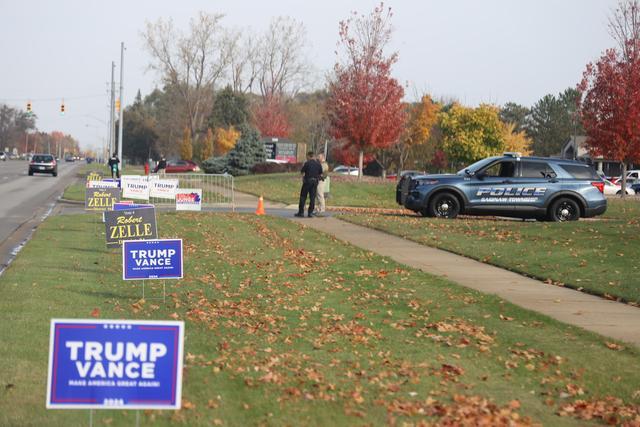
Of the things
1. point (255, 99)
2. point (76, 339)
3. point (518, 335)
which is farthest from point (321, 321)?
point (255, 99)

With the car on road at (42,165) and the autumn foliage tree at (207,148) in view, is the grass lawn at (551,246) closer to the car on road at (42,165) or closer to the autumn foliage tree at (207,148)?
the car on road at (42,165)

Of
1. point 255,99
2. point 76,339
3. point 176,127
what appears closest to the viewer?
point 76,339

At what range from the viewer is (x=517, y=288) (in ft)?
43.7

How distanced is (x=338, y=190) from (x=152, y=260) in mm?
28906

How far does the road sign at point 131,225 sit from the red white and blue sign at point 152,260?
3.95 m

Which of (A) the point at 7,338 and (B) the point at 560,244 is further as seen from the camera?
(B) the point at 560,244

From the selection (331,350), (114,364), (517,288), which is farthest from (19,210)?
(114,364)

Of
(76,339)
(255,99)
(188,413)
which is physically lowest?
(188,413)

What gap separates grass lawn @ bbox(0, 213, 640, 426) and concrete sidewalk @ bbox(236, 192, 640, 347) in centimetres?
46

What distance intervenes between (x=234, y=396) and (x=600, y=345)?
3.90 metres

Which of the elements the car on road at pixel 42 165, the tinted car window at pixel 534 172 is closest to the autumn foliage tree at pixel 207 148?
the car on road at pixel 42 165

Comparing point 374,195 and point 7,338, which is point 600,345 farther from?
point 374,195

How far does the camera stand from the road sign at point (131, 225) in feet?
49.2

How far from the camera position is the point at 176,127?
107688 mm
